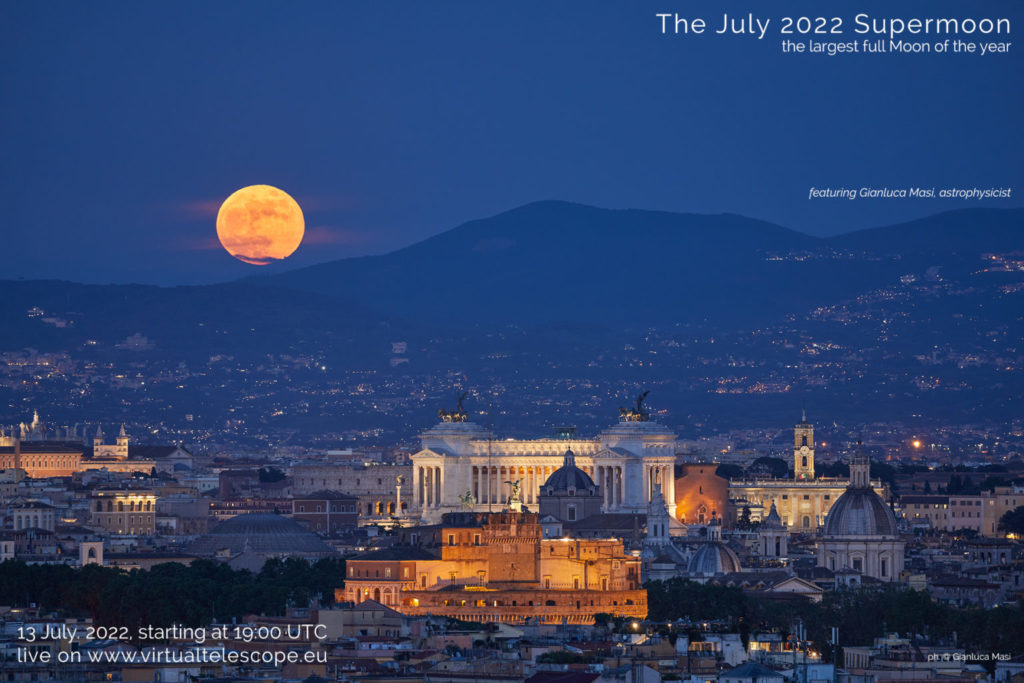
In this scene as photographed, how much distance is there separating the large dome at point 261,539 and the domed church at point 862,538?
72.9 feet

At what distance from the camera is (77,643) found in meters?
75.9

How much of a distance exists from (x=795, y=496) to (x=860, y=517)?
45912mm

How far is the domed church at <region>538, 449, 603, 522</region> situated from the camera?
15338 centimetres

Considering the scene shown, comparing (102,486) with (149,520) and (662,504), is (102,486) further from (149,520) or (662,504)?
(662,504)

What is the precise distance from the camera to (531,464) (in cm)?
17775

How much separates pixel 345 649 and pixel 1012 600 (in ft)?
133

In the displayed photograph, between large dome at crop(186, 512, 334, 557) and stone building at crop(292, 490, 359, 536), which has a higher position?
stone building at crop(292, 490, 359, 536)

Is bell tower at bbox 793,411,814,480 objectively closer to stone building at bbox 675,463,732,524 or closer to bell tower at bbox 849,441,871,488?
stone building at bbox 675,463,732,524

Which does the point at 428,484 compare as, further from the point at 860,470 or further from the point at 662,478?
the point at 860,470

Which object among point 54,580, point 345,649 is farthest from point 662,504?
point 345,649

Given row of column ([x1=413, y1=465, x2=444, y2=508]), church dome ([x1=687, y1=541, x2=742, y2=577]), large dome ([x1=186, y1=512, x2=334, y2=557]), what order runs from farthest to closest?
1. row of column ([x1=413, y1=465, x2=444, y2=508])
2. large dome ([x1=186, y1=512, x2=334, y2=557])
3. church dome ([x1=687, y1=541, x2=742, y2=577])

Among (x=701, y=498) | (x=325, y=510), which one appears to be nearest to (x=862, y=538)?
(x=701, y=498)

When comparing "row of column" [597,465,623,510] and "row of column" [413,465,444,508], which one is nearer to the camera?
"row of column" [597,465,623,510]

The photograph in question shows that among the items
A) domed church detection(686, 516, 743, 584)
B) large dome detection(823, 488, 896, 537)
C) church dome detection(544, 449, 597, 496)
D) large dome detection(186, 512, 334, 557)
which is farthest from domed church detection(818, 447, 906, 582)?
large dome detection(186, 512, 334, 557)
